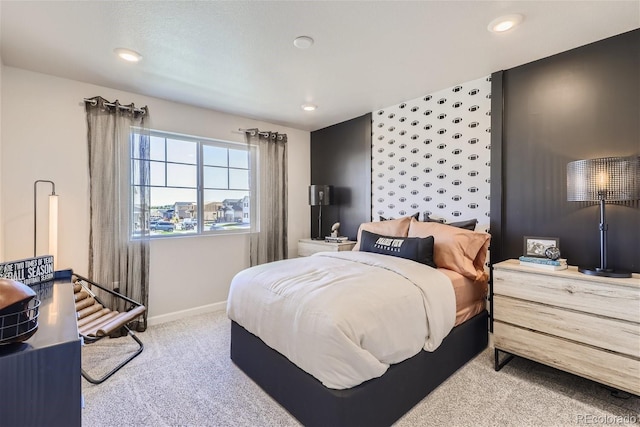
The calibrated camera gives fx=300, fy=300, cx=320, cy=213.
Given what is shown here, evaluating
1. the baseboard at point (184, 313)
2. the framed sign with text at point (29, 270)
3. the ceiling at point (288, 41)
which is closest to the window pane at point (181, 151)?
the ceiling at point (288, 41)

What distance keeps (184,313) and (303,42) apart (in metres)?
3.04

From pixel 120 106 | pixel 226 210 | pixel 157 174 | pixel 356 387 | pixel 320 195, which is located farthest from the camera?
pixel 320 195

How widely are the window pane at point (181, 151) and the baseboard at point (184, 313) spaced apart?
1722 mm

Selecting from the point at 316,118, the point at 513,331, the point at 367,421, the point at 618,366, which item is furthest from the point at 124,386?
the point at 316,118

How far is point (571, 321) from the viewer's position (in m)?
1.92

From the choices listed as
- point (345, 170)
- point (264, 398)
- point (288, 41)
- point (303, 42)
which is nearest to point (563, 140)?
point (303, 42)

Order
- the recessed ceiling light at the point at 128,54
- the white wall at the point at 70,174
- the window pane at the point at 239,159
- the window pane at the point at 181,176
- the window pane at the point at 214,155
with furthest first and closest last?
the window pane at the point at 239,159 < the window pane at the point at 214,155 < the window pane at the point at 181,176 < the white wall at the point at 70,174 < the recessed ceiling light at the point at 128,54

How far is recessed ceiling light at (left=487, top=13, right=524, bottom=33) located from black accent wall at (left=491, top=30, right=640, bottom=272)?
73cm

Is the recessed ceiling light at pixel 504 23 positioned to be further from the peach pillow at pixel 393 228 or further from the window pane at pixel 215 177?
the window pane at pixel 215 177

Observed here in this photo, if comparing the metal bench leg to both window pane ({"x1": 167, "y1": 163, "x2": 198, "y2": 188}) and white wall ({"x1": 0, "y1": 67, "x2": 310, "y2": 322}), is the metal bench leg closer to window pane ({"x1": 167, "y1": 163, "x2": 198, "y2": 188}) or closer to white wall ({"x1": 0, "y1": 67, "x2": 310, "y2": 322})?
white wall ({"x1": 0, "y1": 67, "x2": 310, "y2": 322})

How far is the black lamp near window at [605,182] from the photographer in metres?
1.88

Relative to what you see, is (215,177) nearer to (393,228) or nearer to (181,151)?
(181,151)

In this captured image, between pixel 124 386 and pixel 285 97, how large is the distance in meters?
2.87

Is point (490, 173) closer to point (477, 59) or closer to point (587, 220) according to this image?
point (587, 220)
